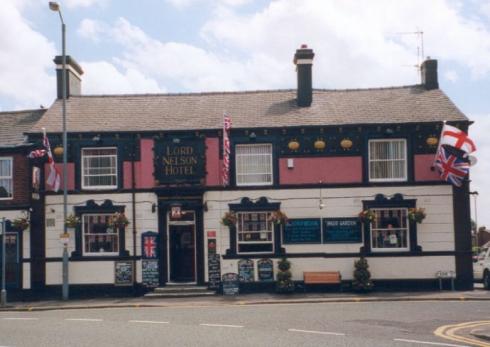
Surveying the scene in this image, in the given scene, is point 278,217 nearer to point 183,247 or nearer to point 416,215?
point 183,247

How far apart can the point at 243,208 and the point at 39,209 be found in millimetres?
8053

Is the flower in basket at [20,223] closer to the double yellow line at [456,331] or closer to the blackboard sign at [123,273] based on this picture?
the blackboard sign at [123,273]

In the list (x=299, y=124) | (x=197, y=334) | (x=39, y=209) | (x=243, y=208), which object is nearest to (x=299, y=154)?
(x=299, y=124)

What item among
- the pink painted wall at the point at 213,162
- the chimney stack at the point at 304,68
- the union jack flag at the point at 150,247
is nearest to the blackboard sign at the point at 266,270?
the pink painted wall at the point at 213,162

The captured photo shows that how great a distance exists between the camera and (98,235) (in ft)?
82.4

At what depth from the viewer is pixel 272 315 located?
57.0 feet

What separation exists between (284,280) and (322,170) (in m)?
4.51

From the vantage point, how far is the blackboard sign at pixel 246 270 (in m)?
24.5

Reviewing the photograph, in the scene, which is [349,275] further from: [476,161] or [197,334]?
[197,334]

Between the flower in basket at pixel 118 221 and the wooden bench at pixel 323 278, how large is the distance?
724cm

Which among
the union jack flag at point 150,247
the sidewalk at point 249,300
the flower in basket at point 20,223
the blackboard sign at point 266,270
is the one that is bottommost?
the sidewalk at point 249,300

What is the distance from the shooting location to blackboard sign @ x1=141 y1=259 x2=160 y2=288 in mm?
24609

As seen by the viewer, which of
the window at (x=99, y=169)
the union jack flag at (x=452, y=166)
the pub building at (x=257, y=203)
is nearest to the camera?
the union jack flag at (x=452, y=166)

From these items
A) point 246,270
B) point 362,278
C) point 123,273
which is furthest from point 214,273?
point 362,278
